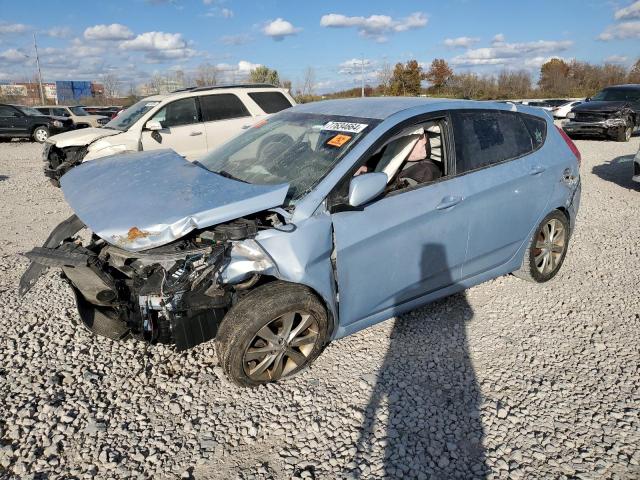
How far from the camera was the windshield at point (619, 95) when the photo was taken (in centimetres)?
1533

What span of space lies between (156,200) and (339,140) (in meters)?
1.31

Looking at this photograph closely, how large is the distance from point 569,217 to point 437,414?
106 inches

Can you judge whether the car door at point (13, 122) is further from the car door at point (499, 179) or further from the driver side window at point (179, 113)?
the car door at point (499, 179)

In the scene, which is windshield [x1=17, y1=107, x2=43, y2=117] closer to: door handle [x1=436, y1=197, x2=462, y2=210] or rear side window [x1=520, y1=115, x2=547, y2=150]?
rear side window [x1=520, y1=115, x2=547, y2=150]

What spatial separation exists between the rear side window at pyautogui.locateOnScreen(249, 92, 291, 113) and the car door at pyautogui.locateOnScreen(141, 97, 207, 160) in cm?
119

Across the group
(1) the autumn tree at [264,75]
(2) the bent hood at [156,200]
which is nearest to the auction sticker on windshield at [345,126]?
(2) the bent hood at [156,200]

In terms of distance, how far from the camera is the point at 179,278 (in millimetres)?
2789

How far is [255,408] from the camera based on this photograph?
115 inches

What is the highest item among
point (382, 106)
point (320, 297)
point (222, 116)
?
point (382, 106)

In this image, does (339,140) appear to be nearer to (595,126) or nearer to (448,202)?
(448,202)

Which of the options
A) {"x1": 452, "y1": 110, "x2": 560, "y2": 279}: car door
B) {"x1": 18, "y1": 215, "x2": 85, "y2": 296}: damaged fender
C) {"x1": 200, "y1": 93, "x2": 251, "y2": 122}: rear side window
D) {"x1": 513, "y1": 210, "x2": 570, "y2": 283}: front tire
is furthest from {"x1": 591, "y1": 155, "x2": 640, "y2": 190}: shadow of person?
{"x1": 18, "y1": 215, "x2": 85, "y2": 296}: damaged fender

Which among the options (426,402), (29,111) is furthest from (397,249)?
(29,111)

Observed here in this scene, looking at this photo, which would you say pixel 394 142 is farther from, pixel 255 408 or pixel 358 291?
pixel 255 408

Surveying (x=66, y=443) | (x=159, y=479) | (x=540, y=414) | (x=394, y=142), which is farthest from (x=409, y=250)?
(x=66, y=443)
